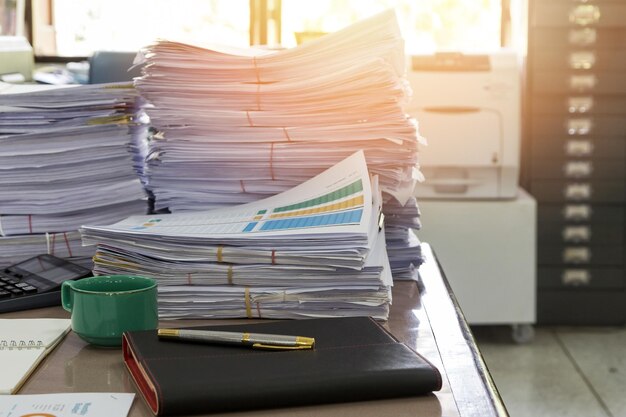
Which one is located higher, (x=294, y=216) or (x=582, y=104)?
(x=582, y=104)

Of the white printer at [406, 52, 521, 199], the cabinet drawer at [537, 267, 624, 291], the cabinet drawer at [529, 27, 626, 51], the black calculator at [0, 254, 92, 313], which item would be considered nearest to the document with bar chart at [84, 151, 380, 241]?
the black calculator at [0, 254, 92, 313]

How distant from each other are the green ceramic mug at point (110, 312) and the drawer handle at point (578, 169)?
2.72 metres

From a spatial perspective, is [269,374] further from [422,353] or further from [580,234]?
[580,234]

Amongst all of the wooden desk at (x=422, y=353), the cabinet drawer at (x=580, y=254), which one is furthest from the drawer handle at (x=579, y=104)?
the wooden desk at (x=422, y=353)

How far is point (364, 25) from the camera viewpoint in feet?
3.75

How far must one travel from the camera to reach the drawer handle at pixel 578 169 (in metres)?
3.37

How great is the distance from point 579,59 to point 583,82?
0.28 ft

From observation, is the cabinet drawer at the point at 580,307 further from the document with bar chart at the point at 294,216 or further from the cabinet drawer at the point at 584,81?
the document with bar chart at the point at 294,216

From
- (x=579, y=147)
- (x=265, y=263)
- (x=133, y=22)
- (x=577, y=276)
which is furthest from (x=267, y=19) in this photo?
(x=265, y=263)

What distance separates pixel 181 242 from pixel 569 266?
270cm

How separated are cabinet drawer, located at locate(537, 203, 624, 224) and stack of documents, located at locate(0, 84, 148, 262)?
2.47 metres

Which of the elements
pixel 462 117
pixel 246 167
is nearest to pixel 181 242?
pixel 246 167

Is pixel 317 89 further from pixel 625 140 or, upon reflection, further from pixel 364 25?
pixel 625 140

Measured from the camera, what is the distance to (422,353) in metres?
0.88
